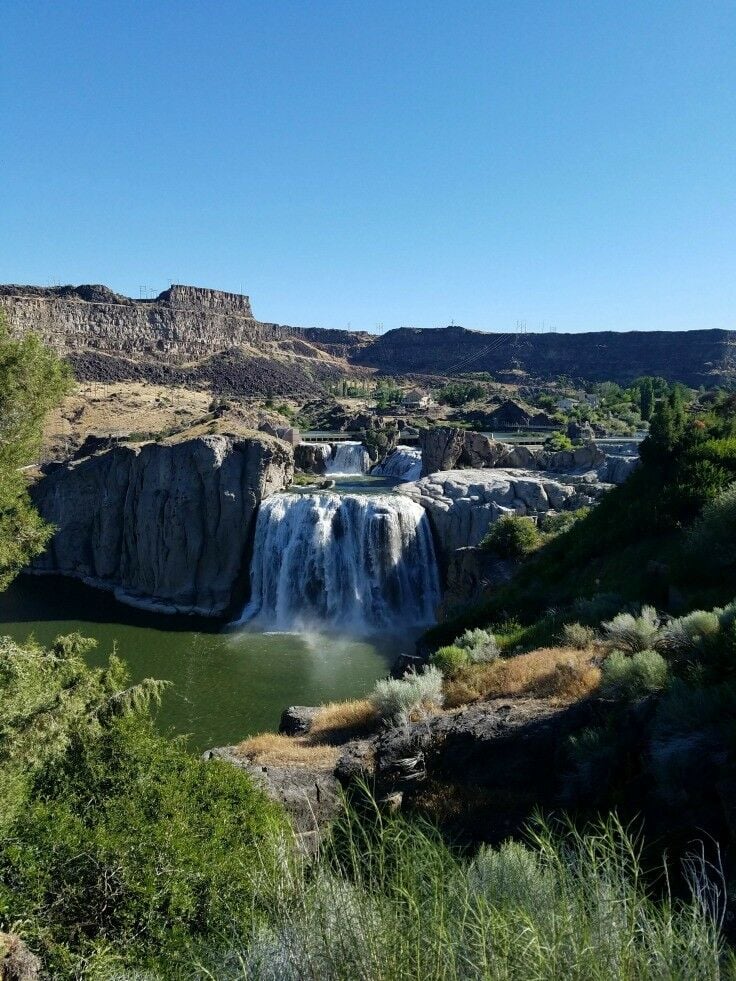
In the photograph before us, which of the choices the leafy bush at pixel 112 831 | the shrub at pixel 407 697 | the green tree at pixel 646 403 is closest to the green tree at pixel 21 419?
the leafy bush at pixel 112 831

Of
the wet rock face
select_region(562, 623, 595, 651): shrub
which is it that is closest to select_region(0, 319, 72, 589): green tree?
select_region(562, 623, 595, 651): shrub

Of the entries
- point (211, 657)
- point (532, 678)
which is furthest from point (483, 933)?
point (211, 657)

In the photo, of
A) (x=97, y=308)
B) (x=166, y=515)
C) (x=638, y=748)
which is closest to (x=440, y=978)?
(x=638, y=748)

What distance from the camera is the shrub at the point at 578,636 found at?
30.7 ft

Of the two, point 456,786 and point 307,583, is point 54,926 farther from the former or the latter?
point 307,583

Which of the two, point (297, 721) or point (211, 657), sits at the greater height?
point (297, 721)

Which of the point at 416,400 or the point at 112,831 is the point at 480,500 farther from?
the point at 416,400

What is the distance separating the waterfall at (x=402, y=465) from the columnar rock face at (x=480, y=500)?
37.1 feet

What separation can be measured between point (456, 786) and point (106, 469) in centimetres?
3034

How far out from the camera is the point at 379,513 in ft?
89.4

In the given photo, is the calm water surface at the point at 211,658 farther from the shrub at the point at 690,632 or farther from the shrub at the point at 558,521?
the shrub at the point at 690,632

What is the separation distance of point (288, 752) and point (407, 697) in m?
1.81

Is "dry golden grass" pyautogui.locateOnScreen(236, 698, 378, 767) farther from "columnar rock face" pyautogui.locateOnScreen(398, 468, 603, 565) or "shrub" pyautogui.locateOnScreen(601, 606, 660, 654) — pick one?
"columnar rock face" pyautogui.locateOnScreen(398, 468, 603, 565)

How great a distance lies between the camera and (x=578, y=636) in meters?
9.52
